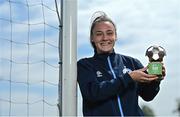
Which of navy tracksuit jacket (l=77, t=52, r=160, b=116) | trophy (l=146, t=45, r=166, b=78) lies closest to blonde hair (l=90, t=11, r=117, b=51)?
navy tracksuit jacket (l=77, t=52, r=160, b=116)

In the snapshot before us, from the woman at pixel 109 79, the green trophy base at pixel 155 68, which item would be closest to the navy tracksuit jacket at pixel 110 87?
the woman at pixel 109 79

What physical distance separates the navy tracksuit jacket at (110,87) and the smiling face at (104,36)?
0.13 feet

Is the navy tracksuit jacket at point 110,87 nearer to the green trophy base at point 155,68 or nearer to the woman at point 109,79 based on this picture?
the woman at point 109,79

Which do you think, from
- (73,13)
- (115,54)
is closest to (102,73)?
(115,54)

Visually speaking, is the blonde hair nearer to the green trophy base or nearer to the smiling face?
the smiling face

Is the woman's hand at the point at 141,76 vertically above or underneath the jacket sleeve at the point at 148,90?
above

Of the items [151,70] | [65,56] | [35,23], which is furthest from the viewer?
[35,23]

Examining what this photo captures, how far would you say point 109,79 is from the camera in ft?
8.86

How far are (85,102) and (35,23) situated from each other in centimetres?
60

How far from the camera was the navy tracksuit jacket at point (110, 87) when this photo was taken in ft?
8.64

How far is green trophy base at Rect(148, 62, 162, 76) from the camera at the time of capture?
2.62 m

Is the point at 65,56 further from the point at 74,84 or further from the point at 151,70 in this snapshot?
the point at 151,70

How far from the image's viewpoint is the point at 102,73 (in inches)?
107

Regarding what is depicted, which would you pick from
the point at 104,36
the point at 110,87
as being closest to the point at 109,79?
the point at 110,87
